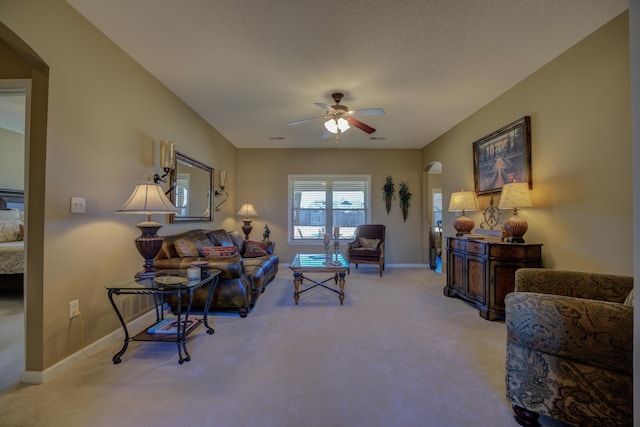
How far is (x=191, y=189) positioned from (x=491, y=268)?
4.05 meters

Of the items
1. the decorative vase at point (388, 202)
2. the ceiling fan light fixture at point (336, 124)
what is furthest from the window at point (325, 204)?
the ceiling fan light fixture at point (336, 124)

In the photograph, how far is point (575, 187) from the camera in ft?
8.27

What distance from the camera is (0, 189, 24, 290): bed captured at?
3.54m

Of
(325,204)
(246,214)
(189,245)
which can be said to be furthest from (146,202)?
(325,204)

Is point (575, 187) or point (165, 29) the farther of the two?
point (575, 187)

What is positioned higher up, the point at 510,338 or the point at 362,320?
the point at 510,338

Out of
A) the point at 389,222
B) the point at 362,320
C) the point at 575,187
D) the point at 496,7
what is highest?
the point at 496,7

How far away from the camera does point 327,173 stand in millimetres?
6258

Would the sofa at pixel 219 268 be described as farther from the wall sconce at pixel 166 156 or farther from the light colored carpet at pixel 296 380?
the wall sconce at pixel 166 156

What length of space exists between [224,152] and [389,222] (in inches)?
152

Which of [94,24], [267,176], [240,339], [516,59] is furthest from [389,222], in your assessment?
[94,24]

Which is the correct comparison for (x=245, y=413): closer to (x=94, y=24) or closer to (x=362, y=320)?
(x=362, y=320)

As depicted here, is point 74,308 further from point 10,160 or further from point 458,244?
point 10,160

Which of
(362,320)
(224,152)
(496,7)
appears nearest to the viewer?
(496,7)
